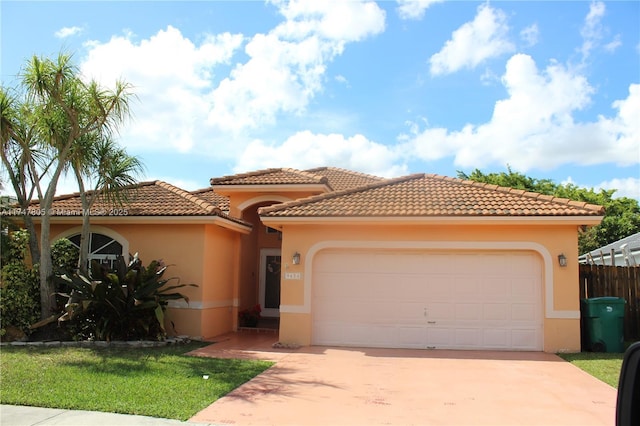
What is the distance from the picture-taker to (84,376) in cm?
927

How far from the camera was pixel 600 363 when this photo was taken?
36.1ft

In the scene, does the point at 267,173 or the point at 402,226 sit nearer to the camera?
the point at 402,226

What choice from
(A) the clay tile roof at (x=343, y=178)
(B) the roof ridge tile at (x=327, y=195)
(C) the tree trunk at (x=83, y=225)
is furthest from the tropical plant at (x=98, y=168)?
(A) the clay tile roof at (x=343, y=178)

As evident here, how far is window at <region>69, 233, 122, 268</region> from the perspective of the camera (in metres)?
15.6

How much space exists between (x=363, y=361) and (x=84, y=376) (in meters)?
5.31

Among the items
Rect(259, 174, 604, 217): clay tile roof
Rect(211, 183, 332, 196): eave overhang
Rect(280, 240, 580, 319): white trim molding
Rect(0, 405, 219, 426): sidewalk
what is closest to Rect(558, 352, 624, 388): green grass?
Rect(280, 240, 580, 319): white trim molding

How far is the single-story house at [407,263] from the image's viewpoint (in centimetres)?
1287

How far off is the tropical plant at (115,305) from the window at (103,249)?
212cm

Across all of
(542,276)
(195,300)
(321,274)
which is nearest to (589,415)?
(542,276)

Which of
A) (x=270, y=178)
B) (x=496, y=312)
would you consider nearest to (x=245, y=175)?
(x=270, y=178)

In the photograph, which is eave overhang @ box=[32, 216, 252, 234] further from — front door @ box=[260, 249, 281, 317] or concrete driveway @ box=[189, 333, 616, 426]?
concrete driveway @ box=[189, 333, 616, 426]

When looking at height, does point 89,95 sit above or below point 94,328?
above

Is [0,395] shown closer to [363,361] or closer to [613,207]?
[363,361]

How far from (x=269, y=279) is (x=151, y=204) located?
5.62 meters
